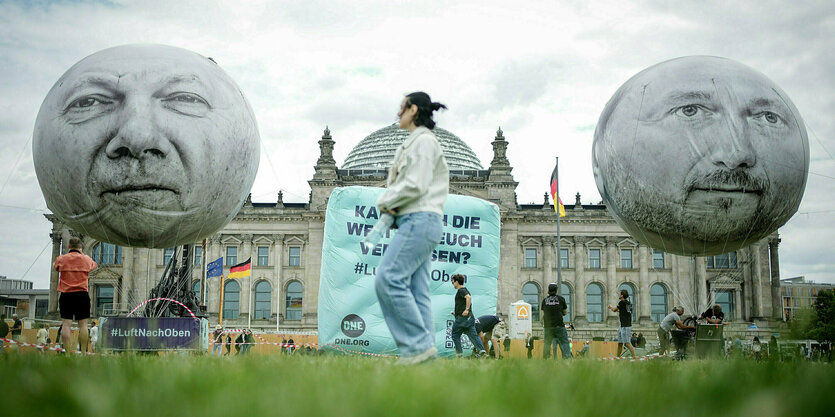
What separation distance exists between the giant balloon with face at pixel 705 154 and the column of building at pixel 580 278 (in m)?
47.9

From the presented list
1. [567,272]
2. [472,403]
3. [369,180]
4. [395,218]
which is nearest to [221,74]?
[395,218]

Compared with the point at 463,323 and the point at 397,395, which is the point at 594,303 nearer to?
the point at 463,323

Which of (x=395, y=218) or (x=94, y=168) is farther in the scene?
(x=94, y=168)

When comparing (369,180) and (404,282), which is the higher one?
(369,180)

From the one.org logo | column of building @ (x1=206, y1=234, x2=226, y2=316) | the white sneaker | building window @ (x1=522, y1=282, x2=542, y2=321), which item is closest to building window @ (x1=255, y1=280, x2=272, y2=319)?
column of building @ (x1=206, y1=234, x2=226, y2=316)

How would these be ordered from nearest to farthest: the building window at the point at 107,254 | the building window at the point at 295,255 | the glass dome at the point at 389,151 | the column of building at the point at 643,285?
the column of building at the point at 643,285 → the building window at the point at 107,254 → the building window at the point at 295,255 → the glass dome at the point at 389,151

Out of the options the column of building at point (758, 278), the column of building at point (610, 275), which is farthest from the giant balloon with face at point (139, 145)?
the column of building at point (758, 278)

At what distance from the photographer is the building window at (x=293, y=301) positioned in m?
57.4

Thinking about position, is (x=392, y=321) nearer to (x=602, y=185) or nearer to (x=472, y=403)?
(x=472, y=403)

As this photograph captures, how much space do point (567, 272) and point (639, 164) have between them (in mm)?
49939

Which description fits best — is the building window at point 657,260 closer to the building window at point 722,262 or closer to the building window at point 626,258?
the building window at point 626,258

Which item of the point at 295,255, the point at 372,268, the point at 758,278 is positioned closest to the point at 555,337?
the point at 372,268

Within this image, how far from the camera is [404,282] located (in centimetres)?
532

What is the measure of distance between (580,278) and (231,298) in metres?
29.1
